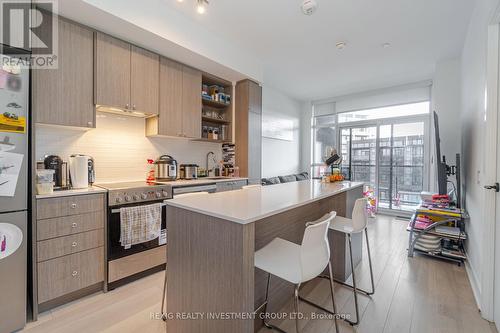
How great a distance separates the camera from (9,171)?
1.57 meters

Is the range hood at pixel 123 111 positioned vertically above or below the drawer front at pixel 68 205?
above

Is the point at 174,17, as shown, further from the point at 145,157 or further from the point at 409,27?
the point at 409,27

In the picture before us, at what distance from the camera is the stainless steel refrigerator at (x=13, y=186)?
155cm

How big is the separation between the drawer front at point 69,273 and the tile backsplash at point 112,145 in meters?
0.91

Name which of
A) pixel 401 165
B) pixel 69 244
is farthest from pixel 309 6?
pixel 401 165

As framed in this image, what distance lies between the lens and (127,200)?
221 cm

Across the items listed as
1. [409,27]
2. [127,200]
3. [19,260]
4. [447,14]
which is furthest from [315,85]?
[19,260]

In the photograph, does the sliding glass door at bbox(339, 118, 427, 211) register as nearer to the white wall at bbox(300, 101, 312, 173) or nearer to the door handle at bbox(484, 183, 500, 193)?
the white wall at bbox(300, 101, 312, 173)

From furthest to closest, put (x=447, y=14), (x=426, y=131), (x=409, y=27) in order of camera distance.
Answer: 1. (x=426, y=131)
2. (x=409, y=27)
3. (x=447, y=14)

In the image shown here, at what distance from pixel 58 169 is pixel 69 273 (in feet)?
3.15

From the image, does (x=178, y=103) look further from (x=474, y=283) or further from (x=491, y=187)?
(x=474, y=283)

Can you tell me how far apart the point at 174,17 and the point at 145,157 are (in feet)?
5.69

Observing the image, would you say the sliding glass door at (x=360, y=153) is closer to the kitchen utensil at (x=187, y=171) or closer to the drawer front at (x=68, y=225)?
the kitchen utensil at (x=187, y=171)

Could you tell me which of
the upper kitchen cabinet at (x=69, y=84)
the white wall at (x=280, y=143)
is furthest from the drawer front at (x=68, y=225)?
the white wall at (x=280, y=143)
